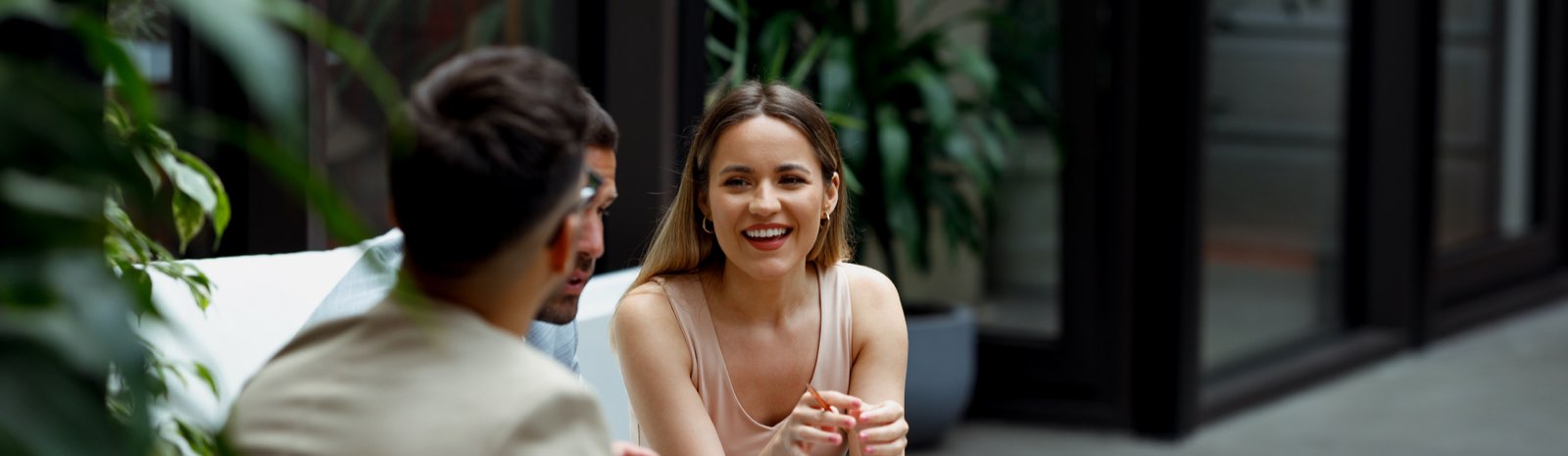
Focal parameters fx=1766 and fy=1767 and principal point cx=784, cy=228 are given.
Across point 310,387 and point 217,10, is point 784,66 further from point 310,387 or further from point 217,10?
point 217,10

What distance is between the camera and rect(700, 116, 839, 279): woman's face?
74.0 inches

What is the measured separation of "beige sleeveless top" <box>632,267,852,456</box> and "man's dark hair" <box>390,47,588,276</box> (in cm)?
91

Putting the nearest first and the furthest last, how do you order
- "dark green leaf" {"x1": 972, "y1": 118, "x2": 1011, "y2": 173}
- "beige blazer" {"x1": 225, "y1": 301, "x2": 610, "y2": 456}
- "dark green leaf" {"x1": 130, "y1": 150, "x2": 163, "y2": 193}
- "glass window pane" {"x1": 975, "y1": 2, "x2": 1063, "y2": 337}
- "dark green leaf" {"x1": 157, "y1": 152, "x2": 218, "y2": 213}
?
"beige blazer" {"x1": 225, "y1": 301, "x2": 610, "y2": 456} → "dark green leaf" {"x1": 130, "y1": 150, "x2": 163, "y2": 193} → "dark green leaf" {"x1": 157, "y1": 152, "x2": 218, "y2": 213} → "dark green leaf" {"x1": 972, "y1": 118, "x2": 1011, "y2": 173} → "glass window pane" {"x1": 975, "y1": 2, "x2": 1063, "y2": 337}

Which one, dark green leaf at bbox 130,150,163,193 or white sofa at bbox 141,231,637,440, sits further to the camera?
white sofa at bbox 141,231,637,440

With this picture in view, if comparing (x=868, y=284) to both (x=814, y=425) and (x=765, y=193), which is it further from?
(x=814, y=425)

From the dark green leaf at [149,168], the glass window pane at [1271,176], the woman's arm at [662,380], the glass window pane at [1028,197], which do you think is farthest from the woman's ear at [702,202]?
the glass window pane at [1271,176]

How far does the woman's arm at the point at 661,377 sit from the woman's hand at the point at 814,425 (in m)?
0.11

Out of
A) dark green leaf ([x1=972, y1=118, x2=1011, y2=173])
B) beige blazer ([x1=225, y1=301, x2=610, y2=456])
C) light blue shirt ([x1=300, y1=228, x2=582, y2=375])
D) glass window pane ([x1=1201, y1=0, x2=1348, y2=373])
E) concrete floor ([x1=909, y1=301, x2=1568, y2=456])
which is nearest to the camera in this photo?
beige blazer ([x1=225, y1=301, x2=610, y2=456])

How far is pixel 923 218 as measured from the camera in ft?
13.5

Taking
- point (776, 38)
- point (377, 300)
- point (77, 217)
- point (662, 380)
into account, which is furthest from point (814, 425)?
point (776, 38)

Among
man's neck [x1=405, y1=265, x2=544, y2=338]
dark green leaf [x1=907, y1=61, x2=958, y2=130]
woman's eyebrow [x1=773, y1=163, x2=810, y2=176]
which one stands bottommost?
dark green leaf [x1=907, y1=61, x2=958, y2=130]

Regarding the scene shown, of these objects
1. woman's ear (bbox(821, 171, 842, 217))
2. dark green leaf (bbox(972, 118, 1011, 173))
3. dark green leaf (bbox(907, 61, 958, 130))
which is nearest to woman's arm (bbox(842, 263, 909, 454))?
woman's ear (bbox(821, 171, 842, 217))

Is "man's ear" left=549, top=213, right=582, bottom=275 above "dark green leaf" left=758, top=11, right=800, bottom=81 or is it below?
above

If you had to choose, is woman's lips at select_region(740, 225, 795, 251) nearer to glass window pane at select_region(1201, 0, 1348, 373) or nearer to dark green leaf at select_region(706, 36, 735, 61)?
dark green leaf at select_region(706, 36, 735, 61)
